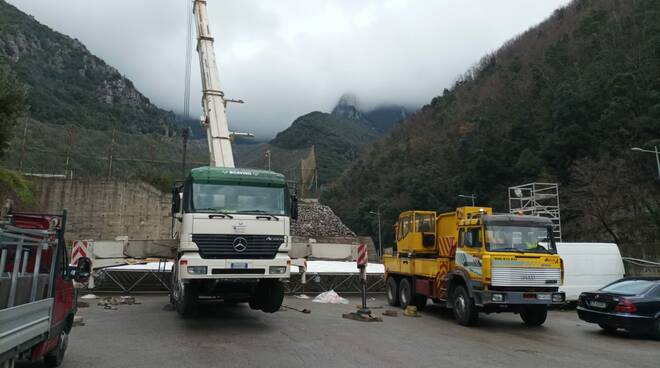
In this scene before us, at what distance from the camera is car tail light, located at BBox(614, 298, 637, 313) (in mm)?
10898

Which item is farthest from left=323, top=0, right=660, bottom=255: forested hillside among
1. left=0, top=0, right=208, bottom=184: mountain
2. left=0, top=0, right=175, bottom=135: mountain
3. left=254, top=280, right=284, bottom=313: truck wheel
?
left=0, top=0, right=175, bottom=135: mountain

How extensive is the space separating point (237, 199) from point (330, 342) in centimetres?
348

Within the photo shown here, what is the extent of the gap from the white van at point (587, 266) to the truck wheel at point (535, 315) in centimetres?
451

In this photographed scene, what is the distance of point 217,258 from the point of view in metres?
10.0

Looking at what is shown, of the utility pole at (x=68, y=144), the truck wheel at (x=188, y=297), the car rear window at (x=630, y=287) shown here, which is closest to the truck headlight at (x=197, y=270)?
the truck wheel at (x=188, y=297)

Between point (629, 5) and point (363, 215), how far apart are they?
A: 46440 mm

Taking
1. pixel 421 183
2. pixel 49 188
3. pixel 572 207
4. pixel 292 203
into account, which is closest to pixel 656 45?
pixel 572 207

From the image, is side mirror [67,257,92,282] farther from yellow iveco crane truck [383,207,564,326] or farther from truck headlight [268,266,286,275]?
yellow iveco crane truck [383,207,564,326]

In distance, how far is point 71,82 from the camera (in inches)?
3031

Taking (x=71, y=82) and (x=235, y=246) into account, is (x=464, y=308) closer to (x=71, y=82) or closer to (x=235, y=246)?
(x=235, y=246)

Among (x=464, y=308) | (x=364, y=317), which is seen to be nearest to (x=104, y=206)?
(x=364, y=317)

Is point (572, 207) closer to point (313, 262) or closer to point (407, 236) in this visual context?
point (313, 262)

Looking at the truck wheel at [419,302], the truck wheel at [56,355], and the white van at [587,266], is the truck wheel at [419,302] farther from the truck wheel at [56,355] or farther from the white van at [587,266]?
the truck wheel at [56,355]

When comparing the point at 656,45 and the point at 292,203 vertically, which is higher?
the point at 656,45
